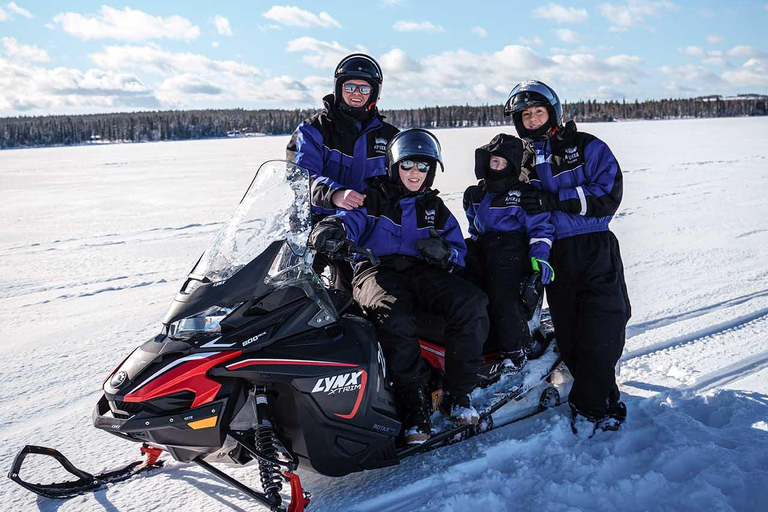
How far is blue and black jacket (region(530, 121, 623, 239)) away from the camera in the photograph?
11.0 feet

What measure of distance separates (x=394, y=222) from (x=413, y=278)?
1.06 ft

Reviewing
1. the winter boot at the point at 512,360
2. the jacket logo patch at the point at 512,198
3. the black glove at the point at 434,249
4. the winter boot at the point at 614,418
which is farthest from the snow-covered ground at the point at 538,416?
the jacket logo patch at the point at 512,198

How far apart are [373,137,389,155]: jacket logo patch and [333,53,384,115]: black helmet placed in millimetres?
209

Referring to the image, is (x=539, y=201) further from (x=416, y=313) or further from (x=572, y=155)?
(x=416, y=313)

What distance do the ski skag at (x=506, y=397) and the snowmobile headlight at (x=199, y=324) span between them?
1151mm

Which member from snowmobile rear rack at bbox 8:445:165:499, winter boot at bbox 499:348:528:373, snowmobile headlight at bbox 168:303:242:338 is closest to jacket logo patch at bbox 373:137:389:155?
winter boot at bbox 499:348:528:373

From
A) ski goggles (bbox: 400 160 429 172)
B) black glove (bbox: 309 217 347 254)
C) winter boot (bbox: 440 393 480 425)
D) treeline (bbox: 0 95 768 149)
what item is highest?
treeline (bbox: 0 95 768 149)

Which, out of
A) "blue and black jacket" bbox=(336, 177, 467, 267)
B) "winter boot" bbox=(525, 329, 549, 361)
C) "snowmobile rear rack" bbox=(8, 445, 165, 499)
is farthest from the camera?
"winter boot" bbox=(525, 329, 549, 361)

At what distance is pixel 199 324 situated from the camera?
7.96 feet

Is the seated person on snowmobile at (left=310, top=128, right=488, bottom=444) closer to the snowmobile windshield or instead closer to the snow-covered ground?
the snowmobile windshield

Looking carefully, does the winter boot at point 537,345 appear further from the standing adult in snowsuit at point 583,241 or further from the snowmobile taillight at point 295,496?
the snowmobile taillight at point 295,496

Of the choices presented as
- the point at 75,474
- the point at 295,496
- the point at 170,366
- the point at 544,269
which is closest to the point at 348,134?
the point at 544,269

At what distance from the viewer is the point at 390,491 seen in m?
2.81

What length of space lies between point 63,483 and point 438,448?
180 cm
